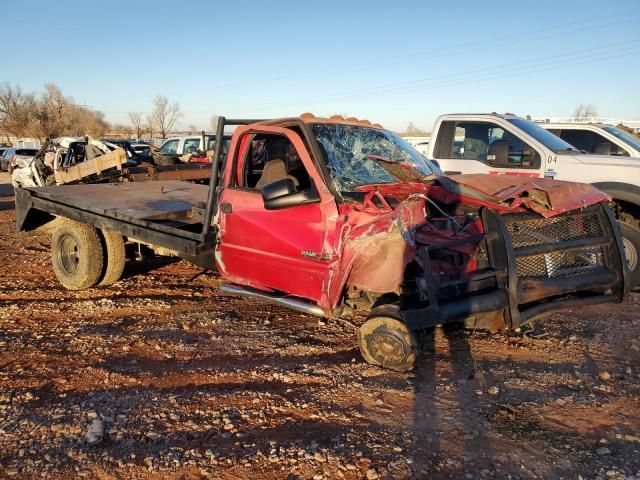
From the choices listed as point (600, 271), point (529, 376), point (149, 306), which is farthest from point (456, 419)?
point (149, 306)

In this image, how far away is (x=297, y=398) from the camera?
136 inches

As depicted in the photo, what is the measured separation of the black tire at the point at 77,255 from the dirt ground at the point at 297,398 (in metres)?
0.60

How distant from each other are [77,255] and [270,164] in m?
3.20

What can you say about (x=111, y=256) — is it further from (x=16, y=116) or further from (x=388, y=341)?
(x=16, y=116)

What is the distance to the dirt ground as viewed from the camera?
2.73m

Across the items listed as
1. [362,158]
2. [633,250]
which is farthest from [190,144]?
[633,250]

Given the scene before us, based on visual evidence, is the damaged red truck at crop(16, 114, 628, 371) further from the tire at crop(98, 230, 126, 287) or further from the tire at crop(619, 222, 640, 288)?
the tire at crop(619, 222, 640, 288)

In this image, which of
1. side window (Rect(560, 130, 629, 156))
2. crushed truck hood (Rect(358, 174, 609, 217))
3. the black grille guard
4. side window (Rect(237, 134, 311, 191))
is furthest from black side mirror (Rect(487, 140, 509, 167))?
side window (Rect(237, 134, 311, 191))

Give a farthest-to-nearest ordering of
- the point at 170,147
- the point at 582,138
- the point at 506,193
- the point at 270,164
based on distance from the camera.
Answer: the point at 170,147 < the point at 582,138 < the point at 270,164 < the point at 506,193

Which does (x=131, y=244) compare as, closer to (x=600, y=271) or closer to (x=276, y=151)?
(x=276, y=151)

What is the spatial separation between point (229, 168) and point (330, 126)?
1063 mm

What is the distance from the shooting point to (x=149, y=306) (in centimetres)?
542

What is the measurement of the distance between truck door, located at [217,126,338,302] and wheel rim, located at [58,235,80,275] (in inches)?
101

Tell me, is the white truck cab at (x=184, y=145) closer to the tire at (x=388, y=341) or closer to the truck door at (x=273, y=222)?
the truck door at (x=273, y=222)
